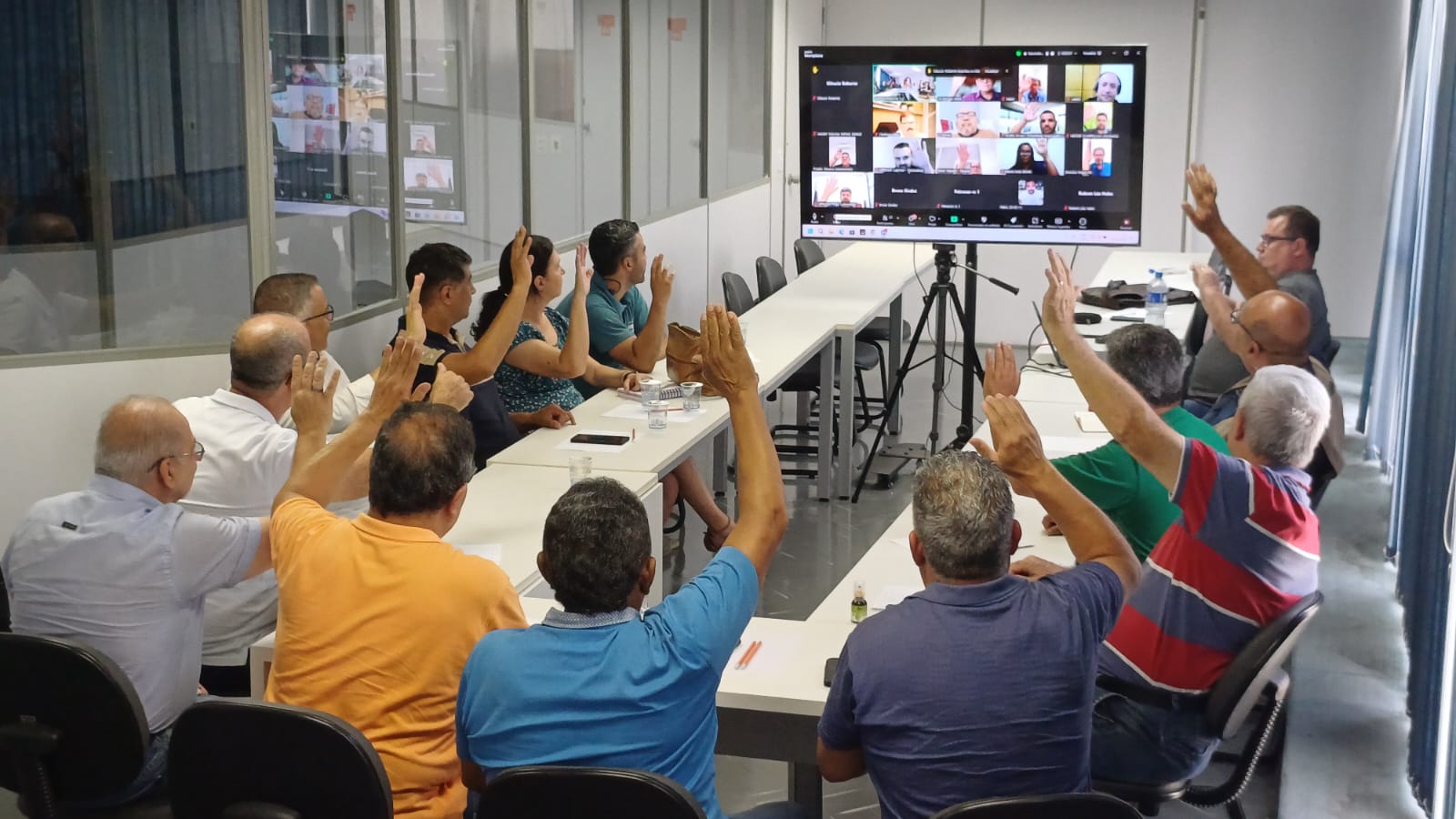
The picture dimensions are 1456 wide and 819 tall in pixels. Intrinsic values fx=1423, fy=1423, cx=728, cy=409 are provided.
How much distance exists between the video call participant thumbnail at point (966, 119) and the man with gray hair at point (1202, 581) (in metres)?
3.36

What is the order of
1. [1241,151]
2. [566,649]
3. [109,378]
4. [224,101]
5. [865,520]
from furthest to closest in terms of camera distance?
[1241,151] → [865,520] → [224,101] → [109,378] → [566,649]

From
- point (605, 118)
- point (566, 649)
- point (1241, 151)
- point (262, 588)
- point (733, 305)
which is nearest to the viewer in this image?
point (566, 649)

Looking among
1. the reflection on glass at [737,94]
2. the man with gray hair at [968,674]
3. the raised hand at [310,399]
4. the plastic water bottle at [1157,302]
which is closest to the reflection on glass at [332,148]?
the raised hand at [310,399]

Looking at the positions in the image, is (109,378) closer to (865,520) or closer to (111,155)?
(111,155)

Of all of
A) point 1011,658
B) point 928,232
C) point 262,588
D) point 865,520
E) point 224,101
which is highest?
point 224,101

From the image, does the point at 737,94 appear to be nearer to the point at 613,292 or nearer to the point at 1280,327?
the point at 613,292

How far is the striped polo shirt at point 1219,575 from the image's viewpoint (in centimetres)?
302

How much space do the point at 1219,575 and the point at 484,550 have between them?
69.2 inches

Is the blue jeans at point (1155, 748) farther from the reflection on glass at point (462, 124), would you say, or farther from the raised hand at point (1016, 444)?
the reflection on glass at point (462, 124)

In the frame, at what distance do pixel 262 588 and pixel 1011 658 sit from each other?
1.93 m

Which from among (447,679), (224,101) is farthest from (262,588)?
(224,101)

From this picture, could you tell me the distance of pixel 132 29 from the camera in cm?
427

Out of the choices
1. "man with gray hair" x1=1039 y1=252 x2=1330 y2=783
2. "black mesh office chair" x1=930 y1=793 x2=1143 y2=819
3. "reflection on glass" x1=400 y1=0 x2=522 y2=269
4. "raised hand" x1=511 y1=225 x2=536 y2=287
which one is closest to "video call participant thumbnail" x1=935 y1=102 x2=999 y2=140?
"reflection on glass" x1=400 y1=0 x2=522 y2=269

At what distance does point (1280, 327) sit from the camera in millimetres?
4535
